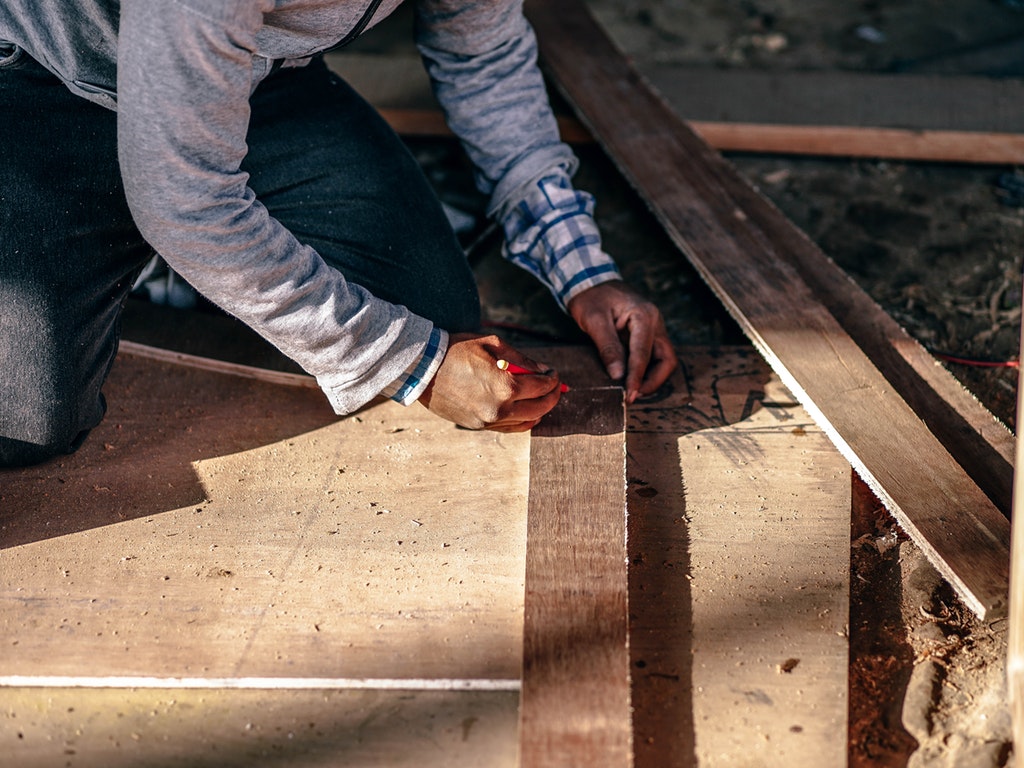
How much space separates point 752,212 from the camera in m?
2.25

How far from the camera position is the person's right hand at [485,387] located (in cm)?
155

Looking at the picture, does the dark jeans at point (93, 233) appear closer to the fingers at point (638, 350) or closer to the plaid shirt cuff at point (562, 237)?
the plaid shirt cuff at point (562, 237)

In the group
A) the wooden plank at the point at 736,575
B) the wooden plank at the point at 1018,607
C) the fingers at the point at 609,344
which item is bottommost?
the wooden plank at the point at 736,575

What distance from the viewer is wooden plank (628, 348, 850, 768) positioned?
1319 mm

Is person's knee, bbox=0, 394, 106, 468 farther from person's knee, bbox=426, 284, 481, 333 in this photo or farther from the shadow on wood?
person's knee, bbox=426, 284, 481, 333

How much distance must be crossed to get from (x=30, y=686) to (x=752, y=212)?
1.77m

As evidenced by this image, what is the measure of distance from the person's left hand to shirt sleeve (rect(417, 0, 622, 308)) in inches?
2.6

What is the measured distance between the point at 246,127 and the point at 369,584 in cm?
71

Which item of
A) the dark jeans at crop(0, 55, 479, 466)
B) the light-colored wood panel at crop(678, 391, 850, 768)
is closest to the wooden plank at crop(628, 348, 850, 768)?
the light-colored wood panel at crop(678, 391, 850, 768)

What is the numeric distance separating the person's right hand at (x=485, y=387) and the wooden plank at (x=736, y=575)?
0.23m

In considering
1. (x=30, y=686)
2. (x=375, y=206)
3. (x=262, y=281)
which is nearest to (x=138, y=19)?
(x=262, y=281)

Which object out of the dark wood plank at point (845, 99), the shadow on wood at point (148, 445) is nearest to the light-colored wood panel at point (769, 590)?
the shadow on wood at point (148, 445)

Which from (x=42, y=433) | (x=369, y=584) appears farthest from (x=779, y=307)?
(x=42, y=433)

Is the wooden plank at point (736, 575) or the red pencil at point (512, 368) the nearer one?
the wooden plank at point (736, 575)
